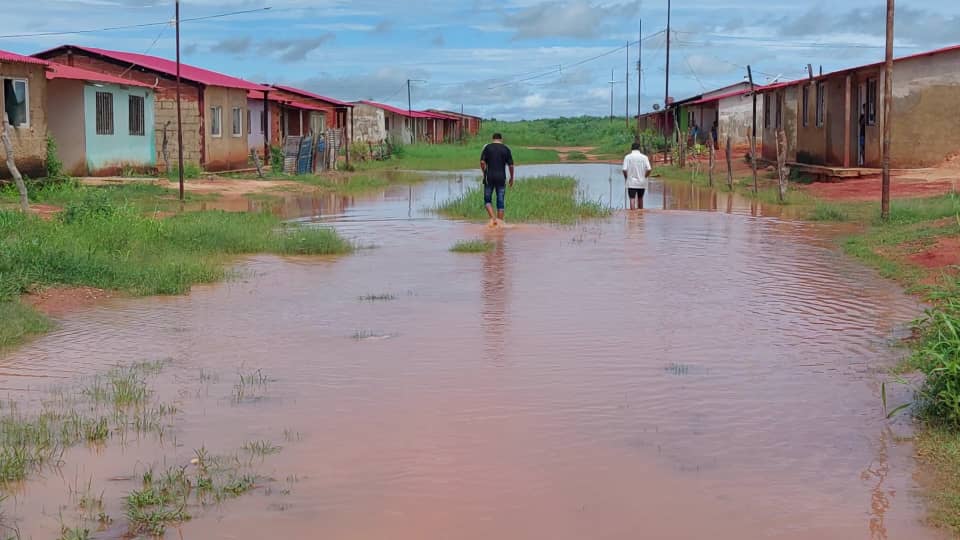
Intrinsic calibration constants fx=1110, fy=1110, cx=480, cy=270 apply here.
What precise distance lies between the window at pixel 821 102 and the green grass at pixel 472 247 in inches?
724

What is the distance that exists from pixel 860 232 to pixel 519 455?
44.8ft

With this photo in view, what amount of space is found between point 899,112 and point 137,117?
20583 mm

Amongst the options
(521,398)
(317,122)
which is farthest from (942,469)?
(317,122)

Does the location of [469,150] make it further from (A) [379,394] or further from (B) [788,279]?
(A) [379,394]

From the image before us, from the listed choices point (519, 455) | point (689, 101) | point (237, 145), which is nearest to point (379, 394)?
point (519, 455)

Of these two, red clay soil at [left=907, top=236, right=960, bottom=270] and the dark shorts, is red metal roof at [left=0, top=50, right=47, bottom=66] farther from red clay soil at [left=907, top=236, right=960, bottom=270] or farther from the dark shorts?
red clay soil at [left=907, top=236, right=960, bottom=270]

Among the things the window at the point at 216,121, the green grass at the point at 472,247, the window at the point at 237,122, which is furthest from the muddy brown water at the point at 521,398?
the window at the point at 237,122

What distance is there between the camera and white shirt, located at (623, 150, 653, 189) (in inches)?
854

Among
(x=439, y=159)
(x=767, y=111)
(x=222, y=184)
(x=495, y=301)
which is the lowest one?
(x=495, y=301)

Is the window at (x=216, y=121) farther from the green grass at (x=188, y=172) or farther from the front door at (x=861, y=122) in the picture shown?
the front door at (x=861, y=122)

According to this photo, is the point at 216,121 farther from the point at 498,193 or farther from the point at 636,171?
the point at 498,193

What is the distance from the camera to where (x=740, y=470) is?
5.95 m

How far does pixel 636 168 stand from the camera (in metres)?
21.9

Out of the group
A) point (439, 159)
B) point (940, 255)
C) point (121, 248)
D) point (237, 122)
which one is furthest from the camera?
point (439, 159)
